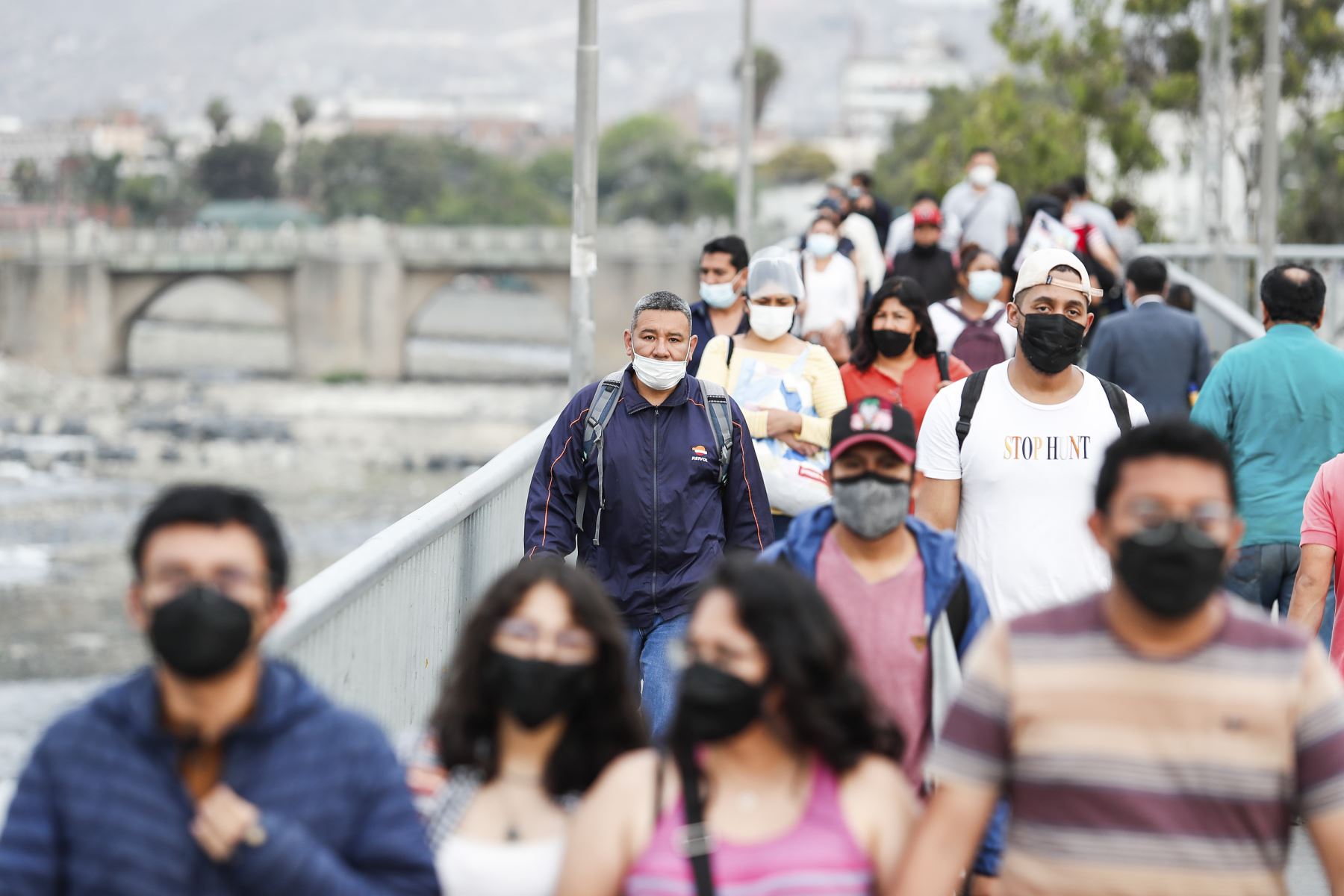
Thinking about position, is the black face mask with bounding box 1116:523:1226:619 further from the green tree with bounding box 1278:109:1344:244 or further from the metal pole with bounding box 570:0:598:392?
the green tree with bounding box 1278:109:1344:244

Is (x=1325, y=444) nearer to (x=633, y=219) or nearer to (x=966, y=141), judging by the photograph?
(x=966, y=141)

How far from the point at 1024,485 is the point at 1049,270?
691mm

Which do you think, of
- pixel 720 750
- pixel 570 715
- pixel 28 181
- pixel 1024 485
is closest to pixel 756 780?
pixel 720 750

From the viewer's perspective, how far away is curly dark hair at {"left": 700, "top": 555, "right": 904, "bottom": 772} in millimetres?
3039

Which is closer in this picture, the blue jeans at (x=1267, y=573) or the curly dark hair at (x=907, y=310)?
the blue jeans at (x=1267, y=573)

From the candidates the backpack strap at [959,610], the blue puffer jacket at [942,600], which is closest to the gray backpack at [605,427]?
the blue puffer jacket at [942,600]

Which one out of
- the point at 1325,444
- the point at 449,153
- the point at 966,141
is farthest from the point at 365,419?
the point at 449,153

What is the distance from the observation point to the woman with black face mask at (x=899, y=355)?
711cm

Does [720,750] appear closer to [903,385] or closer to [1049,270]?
[1049,270]

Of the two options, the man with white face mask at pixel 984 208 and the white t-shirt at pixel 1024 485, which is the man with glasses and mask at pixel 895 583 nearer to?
the white t-shirt at pixel 1024 485

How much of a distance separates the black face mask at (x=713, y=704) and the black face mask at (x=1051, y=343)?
90.9 inches

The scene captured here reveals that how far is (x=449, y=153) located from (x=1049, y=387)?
511 feet

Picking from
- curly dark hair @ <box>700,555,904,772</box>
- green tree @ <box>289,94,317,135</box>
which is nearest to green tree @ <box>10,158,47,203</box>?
green tree @ <box>289,94,317,135</box>

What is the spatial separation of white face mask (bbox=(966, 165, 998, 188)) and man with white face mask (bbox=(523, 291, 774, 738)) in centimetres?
933
